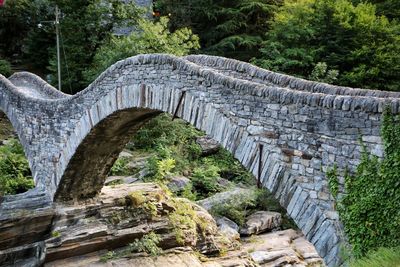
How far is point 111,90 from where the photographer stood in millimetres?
8906

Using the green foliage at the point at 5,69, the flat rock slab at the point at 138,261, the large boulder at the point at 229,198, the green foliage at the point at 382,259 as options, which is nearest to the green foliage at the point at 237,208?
the large boulder at the point at 229,198

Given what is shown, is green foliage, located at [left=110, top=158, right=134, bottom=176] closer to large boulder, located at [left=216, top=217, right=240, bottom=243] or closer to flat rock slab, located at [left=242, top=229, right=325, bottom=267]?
large boulder, located at [left=216, top=217, right=240, bottom=243]

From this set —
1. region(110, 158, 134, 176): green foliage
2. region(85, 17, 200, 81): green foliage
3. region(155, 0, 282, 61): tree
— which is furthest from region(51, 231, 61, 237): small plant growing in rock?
region(155, 0, 282, 61): tree

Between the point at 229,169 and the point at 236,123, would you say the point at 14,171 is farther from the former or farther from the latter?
the point at 236,123

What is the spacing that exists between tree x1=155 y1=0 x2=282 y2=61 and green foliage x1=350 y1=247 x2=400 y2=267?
15954 mm

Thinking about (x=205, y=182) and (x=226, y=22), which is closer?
(x=205, y=182)

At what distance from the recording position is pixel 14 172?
47.8 feet

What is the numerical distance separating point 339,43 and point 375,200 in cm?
1360

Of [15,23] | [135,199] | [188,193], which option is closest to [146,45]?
[188,193]

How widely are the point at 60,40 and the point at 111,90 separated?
12.8 meters

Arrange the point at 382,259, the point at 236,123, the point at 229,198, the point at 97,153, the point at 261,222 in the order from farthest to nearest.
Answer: the point at 229,198, the point at 261,222, the point at 97,153, the point at 236,123, the point at 382,259

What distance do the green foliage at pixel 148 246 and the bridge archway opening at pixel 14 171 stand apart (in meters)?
4.76

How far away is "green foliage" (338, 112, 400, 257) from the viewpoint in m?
4.34

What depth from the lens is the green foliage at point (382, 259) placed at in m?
3.90
